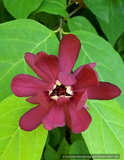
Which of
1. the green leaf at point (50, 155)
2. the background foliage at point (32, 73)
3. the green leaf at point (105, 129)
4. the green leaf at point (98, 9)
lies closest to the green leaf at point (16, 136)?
the background foliage at point (32, 73)

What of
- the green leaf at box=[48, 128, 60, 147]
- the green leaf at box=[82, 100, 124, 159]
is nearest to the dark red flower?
the green leaf at box=[82, 100, 124, 159]

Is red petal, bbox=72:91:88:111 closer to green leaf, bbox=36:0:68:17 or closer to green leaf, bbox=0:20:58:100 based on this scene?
green leaf, bbox=0:20:58:100

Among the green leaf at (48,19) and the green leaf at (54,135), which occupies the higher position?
the green leaf at (48,19)

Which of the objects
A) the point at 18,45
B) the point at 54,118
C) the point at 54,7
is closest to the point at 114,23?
the point at 54,7

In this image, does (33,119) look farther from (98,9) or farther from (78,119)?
(98,9)

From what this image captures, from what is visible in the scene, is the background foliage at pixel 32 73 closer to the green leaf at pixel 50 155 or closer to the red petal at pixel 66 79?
the red petal at pixel 66 79

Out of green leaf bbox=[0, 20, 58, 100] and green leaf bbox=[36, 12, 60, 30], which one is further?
green leaf bbox=[36, 12, 60, 30]
